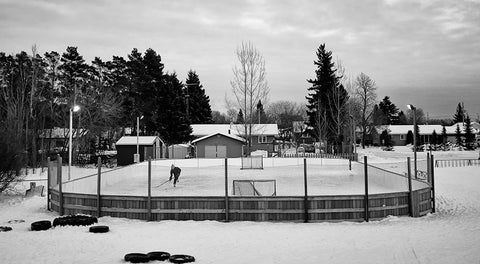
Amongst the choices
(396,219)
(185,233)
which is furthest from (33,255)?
(396,219)

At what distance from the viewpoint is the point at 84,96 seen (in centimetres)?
4903

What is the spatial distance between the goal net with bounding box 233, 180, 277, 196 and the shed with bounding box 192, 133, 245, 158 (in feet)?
123

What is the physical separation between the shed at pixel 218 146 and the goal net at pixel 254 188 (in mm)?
37611

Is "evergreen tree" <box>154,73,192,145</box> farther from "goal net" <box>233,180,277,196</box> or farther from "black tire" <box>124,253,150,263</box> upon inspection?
"black tire" <box>124,253,150,263</box>

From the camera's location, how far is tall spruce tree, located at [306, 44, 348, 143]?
184 ft

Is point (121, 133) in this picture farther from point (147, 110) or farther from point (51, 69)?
point (51, 69)

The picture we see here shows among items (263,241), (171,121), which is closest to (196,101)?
(171,121)

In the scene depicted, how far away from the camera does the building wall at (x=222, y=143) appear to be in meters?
51.7

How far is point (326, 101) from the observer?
58844 mm

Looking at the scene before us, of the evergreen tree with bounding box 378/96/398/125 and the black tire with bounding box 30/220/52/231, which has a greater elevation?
the evergreen tree with bounding box 378/96/398/125

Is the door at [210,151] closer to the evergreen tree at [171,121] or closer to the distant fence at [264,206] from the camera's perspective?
the evergreen tree at [171,121]

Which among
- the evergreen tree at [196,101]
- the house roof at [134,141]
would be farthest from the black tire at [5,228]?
the evergreen tree at [196,101]

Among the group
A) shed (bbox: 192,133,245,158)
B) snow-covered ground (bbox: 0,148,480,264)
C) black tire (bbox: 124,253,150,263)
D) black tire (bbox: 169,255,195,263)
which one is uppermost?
shed (bbox: 192,133,245,158)

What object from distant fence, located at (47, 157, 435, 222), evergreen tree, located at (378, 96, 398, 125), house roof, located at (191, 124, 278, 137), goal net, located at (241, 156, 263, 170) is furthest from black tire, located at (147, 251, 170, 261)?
evergreen tree, located at (378, 96, 398, 125)
